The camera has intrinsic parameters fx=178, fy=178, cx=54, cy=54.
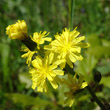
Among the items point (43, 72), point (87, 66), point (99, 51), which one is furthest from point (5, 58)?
point (43, 72)

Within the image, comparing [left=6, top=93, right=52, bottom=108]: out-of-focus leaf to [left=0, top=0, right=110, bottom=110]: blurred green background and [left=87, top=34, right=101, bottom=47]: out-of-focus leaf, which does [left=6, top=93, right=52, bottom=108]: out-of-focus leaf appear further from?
[left=87, top=34, right=101, bottom=47]: out-of-focus leaf

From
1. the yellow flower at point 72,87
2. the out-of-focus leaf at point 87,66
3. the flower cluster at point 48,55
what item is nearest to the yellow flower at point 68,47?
the flower cluster at point 48,55

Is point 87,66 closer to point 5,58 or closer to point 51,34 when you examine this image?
point 51,34

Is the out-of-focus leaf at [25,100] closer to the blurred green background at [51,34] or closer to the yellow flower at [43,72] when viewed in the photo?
the blurred green background at [51,34]

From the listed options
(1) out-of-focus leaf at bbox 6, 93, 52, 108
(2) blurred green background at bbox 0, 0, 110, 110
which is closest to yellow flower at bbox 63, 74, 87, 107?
(2) blurred green background at bbox 0, 0, 110, 110

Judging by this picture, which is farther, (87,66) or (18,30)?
(87,66)

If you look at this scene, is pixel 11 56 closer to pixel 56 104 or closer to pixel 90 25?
pixel 56 104

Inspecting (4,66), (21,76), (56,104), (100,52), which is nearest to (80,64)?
(100,52)
